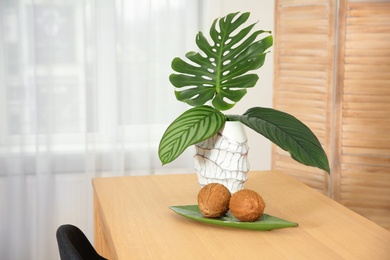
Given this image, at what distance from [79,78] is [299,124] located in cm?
197

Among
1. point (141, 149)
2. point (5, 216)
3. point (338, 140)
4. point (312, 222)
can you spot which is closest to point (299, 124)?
point (312, 222)

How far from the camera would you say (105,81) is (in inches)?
159

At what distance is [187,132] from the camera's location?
7.54ft

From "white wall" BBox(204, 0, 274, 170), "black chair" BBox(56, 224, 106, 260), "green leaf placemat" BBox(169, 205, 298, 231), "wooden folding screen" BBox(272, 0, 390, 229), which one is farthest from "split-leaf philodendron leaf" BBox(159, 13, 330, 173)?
"white wall" BBox(204, 0, 274, 170)

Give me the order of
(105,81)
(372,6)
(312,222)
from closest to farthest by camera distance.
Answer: (312,222)
(372,6)
(105,81)

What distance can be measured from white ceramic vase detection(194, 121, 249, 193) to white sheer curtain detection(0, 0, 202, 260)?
69.6 inches

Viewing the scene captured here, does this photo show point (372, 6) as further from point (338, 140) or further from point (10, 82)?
point (10, 82)

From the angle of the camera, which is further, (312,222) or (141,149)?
(141,149)

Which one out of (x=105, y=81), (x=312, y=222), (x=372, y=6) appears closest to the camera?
(x=312, y=222)

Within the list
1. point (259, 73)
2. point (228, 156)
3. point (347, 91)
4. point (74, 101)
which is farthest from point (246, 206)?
point (259, 73)

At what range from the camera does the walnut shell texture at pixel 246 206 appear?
6.82 ft

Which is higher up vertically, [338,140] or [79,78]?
[79,78]

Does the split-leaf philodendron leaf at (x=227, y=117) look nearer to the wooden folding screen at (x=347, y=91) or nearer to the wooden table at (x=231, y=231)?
the wooden table at (x=231, y=231)

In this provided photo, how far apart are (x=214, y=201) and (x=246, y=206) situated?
0.33 ft
